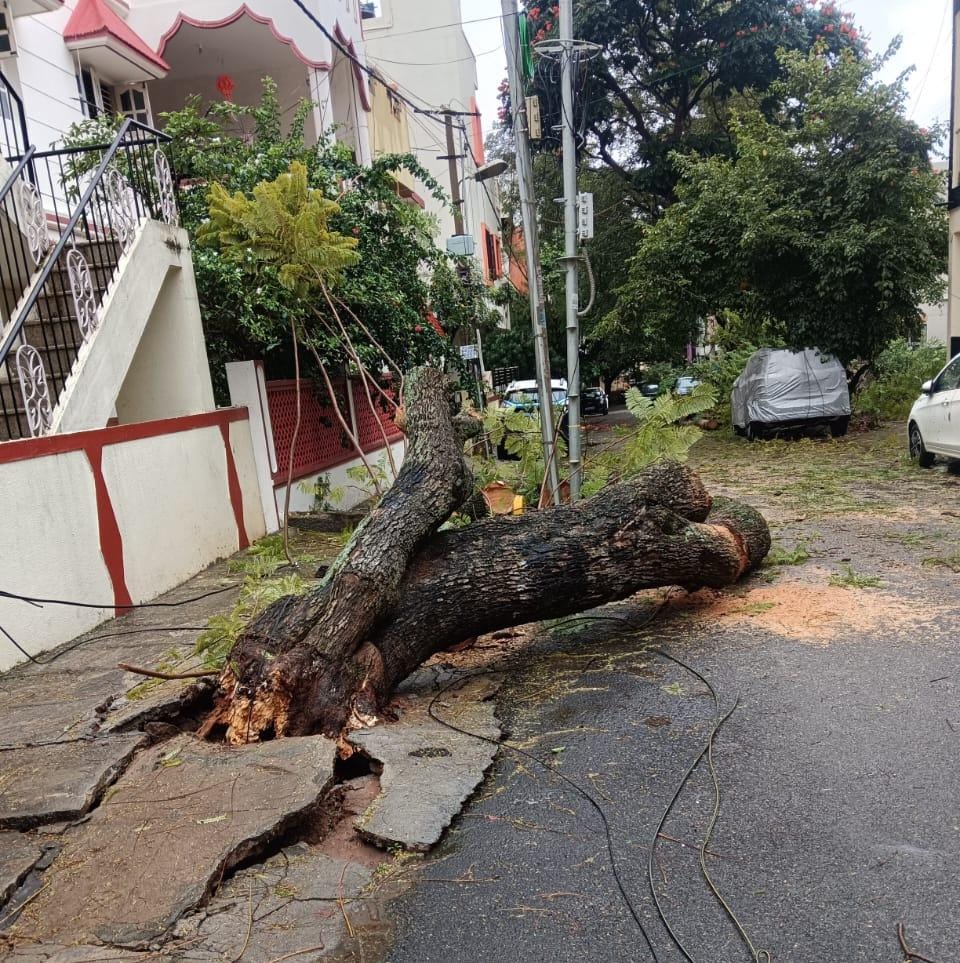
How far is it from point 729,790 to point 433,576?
2.19 m

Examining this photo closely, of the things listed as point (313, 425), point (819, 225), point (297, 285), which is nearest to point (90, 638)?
point (297, 285)

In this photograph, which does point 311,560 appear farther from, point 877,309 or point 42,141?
point 877,309

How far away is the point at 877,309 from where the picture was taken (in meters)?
16.8

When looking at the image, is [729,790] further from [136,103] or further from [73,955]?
[136,103]

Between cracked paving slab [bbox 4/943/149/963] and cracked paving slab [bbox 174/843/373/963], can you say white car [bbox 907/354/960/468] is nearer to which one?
cracked paving slab [bbox 174/843/373/963]

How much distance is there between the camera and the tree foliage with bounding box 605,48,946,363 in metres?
16.0

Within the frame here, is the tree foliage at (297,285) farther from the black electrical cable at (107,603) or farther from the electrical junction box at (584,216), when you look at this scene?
the black electrical cable at (107,603)

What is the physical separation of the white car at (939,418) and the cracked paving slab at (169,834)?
9795 mm

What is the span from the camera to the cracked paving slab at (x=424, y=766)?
3291 mm

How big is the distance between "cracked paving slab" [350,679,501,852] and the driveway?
10 centimetres

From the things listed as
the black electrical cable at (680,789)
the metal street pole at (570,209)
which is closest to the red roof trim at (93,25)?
the metal street pole at (570,209)

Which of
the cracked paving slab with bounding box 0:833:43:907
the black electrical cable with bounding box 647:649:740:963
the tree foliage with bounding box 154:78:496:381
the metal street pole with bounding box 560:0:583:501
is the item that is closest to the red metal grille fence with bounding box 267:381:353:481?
the tree foliage with bounding box 154:78:496:381

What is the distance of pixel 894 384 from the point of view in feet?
67.5

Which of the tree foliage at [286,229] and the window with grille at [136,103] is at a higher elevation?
the window with grille at [136,103]
